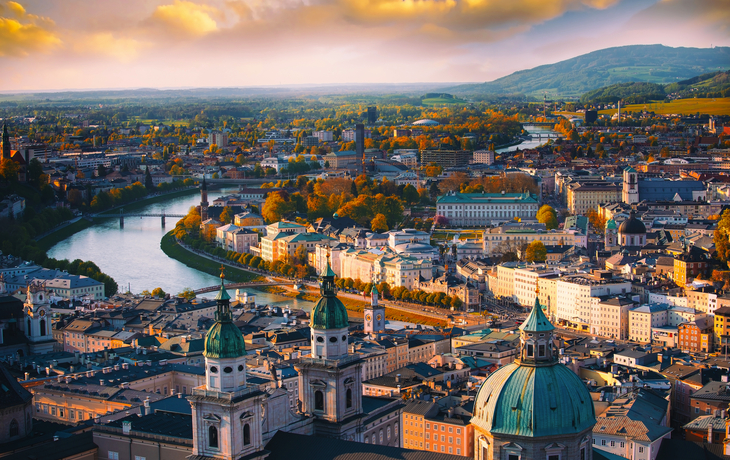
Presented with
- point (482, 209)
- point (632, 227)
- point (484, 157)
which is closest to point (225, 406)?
point (632, 227)

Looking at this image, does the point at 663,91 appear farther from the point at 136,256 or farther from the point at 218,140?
the point at 136,256

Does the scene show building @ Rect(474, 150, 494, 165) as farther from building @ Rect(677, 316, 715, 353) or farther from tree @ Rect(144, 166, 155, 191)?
building @ Rect(677, 316, 715, 353)

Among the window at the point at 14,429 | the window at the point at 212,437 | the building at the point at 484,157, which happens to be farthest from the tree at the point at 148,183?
the window at the point at 212,437

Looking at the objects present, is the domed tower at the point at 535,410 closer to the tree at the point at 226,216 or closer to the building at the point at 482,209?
the tree at the point at 226,216

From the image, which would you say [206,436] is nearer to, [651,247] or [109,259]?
[651,247]

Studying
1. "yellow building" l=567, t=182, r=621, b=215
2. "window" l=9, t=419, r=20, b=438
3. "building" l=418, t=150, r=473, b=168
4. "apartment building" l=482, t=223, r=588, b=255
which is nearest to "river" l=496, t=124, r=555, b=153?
"building" l=418, t=150, r=473, b=168

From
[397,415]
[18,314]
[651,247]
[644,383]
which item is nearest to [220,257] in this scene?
[651,247]
